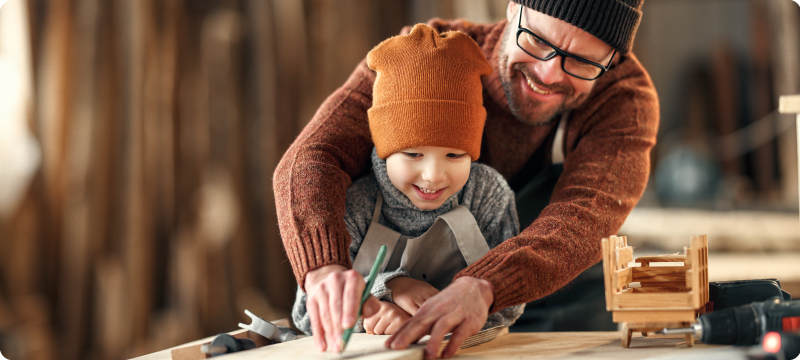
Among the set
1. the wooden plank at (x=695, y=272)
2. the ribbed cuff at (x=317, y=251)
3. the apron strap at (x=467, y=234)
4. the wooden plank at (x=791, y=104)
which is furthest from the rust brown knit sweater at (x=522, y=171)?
the wooden plank at (x=791, y=104)

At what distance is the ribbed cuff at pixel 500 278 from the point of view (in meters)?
0.81

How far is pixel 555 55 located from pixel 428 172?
0.36 m

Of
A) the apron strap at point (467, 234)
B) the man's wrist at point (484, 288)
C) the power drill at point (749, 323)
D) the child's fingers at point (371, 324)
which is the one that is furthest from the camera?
the apron strap at point (467, 234)

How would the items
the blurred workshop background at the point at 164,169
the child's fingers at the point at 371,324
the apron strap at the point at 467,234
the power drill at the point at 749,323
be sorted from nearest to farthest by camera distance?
the power drill at the point at 749,323, the child's fingers at the point at 371,324, the apron strap at the point at 467,234, the blurred workshop background at the point at 164,169

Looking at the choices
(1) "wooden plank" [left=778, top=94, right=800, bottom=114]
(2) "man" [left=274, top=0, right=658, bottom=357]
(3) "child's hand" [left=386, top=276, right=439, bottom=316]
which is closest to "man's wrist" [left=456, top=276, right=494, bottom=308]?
(2) "man" [left=274, top=0, right=658, bottom=357]

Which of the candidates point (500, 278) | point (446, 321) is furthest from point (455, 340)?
point (500, 278)

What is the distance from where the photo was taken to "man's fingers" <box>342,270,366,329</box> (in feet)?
2.29

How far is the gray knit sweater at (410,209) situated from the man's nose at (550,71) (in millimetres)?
211

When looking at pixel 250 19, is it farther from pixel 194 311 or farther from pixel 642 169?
pixel 642 169

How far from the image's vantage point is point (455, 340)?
730 mm

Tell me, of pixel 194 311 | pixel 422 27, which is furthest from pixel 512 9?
pixel 194 311

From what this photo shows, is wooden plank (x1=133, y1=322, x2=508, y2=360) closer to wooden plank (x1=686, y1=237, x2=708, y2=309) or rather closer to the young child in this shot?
the young child

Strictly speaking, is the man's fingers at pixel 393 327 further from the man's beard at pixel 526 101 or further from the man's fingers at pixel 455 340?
the man's beard at pixel 526 101

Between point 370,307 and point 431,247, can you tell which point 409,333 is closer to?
point 370,307
